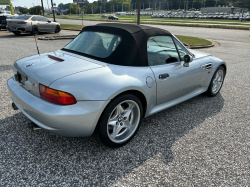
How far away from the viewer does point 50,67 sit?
2.62 meters

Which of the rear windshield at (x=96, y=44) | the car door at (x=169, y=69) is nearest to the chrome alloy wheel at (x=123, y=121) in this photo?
the car door at (x=169, y=69)

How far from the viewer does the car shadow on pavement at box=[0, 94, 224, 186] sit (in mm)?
2305

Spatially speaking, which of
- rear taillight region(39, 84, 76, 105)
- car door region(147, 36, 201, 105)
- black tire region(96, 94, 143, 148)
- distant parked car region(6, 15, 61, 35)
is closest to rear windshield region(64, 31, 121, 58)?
car door region(147, 36, 201, 105)

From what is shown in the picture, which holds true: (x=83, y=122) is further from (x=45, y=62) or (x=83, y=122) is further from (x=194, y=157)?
(x=194, y=157)

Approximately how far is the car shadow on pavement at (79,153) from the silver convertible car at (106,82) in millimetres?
239

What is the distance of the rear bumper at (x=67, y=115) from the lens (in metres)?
2.24

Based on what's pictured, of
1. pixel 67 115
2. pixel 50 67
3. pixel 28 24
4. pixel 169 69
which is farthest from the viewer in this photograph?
pixel 28 24

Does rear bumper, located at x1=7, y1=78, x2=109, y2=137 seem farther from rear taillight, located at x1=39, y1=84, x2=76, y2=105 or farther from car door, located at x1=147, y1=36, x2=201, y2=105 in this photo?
car door, located at x1=147, y1=36, x2=201, y2=105

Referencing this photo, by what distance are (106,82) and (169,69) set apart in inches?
47.3

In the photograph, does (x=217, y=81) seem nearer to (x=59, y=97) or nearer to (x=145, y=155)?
(x=145, y=155)

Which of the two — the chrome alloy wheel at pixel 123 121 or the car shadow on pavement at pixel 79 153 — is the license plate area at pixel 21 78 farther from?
the chrome alloy wheel at pixel 123 121

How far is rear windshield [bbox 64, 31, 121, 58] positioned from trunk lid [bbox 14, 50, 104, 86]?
0.19 metres

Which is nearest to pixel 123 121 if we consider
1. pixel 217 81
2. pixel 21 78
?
pixel 21 78

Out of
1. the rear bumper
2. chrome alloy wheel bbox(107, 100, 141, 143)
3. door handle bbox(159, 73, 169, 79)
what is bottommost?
chrome alloy wheel bbox(107, 100, 141, 143)
